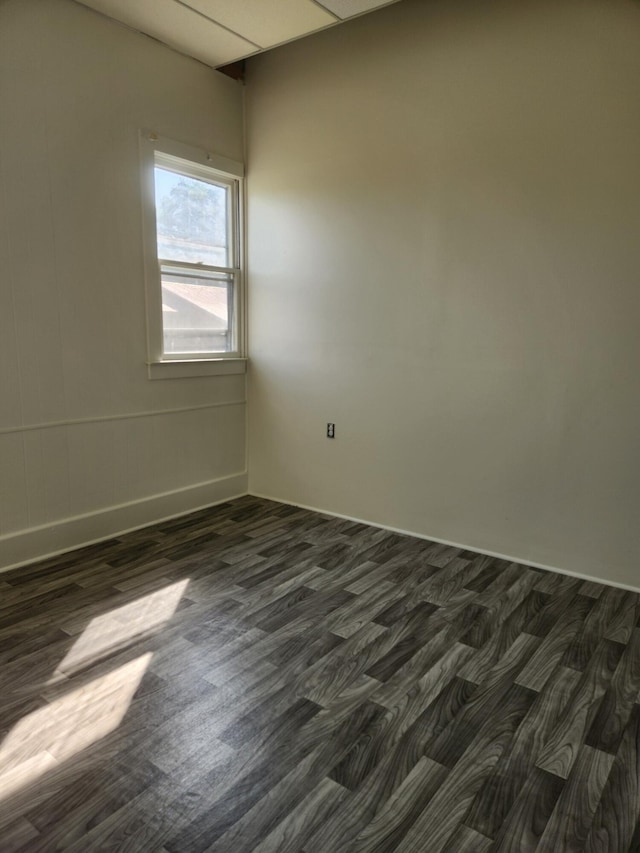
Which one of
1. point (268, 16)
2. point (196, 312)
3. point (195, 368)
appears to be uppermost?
point (268, 16)

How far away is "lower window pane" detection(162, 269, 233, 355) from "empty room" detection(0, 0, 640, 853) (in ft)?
0.08

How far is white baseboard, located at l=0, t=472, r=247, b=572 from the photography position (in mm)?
2994

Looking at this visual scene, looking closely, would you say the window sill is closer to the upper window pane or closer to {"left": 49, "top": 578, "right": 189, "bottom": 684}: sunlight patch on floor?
the upper window pane

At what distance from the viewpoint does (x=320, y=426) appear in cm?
394

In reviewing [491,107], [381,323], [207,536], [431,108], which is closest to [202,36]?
[431,108]

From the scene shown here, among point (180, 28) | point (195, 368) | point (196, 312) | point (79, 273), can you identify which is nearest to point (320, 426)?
point (195, 368)

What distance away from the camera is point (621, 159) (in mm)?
2688

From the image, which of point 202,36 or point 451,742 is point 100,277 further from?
point 451,742

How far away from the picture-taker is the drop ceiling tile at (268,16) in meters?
2.83

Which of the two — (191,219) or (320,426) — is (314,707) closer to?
(320,426)

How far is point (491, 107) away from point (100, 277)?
2.30 metres

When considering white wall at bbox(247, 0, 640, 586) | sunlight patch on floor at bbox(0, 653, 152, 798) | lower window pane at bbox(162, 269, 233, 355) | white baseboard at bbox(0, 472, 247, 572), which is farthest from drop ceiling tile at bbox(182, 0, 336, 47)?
sunlight patch on floor at bbox(0, 653, 152, 798)

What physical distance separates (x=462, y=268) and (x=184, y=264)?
175 centimetres

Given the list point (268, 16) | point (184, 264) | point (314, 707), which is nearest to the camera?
point (314, 707)
